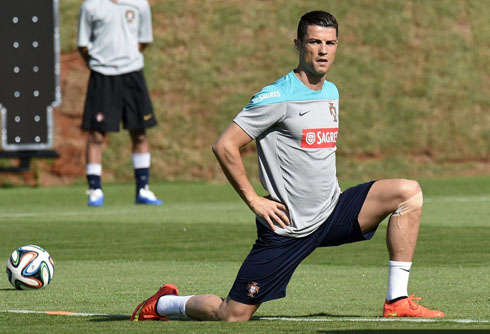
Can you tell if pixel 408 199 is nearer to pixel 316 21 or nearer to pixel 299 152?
pixel 299 152

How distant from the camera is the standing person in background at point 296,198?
581 centimetres

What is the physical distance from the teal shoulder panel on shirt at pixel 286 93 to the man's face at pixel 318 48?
0.10 m

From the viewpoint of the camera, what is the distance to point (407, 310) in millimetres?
5832

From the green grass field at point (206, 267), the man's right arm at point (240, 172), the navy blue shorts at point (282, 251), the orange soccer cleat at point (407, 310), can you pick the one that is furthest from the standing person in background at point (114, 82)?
the orange soccer cleat at point (407, 310)

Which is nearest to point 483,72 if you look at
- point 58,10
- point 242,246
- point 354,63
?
point 354,63

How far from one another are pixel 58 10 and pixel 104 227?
7.20 m

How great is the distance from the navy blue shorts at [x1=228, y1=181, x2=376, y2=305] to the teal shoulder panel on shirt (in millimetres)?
565

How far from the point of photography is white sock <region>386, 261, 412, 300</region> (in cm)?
591

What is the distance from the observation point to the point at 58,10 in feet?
58.6

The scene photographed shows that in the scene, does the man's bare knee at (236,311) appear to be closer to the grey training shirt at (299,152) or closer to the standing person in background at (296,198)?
the standing person in background at (296,198)

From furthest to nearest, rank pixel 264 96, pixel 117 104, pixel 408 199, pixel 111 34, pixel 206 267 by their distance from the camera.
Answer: pixel 111 34, pixel 117 104, pixel 206 267, pixel 408 199, pixel 264 96

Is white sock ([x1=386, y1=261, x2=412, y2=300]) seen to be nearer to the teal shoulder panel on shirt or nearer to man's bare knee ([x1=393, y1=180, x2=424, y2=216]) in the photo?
man's bare knee ([x1=393, y1=180, x2=424, y2=216])

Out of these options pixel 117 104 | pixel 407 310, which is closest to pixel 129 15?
pixel 117 104

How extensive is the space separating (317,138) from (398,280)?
31.5 inches
